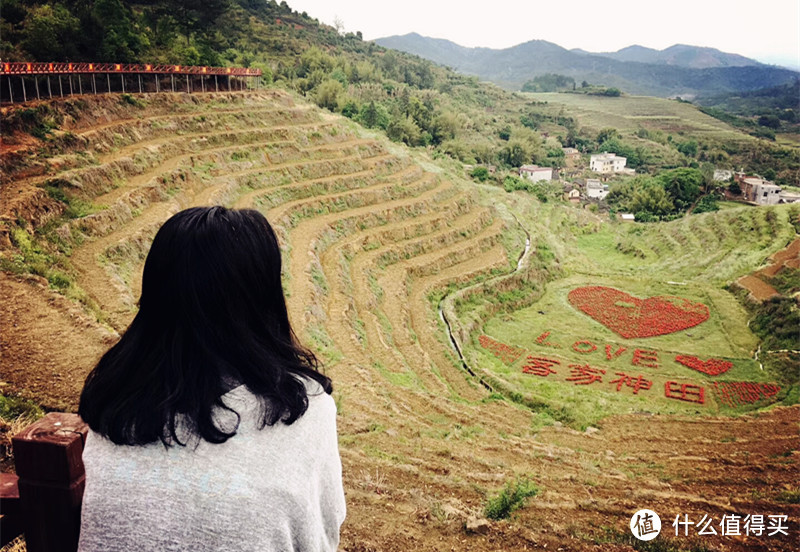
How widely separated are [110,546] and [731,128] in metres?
111

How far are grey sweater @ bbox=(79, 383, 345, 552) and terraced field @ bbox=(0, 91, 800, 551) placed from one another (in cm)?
380

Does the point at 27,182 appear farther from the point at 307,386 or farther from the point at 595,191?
the point at 595,191

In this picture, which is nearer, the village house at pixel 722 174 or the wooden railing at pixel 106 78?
the wooden railing at pixel 106 78

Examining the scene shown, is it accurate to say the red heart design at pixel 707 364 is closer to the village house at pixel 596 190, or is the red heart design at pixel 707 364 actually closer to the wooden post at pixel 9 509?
the wooden post at pixel 9 509

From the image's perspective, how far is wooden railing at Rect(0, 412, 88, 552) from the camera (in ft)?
4.99

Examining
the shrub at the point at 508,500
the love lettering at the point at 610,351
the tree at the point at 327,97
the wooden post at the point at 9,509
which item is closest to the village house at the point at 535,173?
the tree at the point at 327,97

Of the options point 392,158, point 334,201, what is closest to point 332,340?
point 334,201

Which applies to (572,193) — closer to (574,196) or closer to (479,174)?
(574,196)

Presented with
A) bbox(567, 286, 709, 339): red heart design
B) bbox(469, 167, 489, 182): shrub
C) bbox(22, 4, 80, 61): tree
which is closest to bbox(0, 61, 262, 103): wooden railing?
bbox(22, 4, 80, 61): tree

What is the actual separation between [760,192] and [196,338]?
54.3 m

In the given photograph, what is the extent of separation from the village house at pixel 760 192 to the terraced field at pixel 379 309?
28105 millimetres

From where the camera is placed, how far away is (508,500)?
6238mm

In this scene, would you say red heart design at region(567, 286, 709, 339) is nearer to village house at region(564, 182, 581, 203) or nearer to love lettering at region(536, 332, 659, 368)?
love lettering at region(536, 332, 659, 368)

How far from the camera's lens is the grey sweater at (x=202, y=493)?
1505mm
